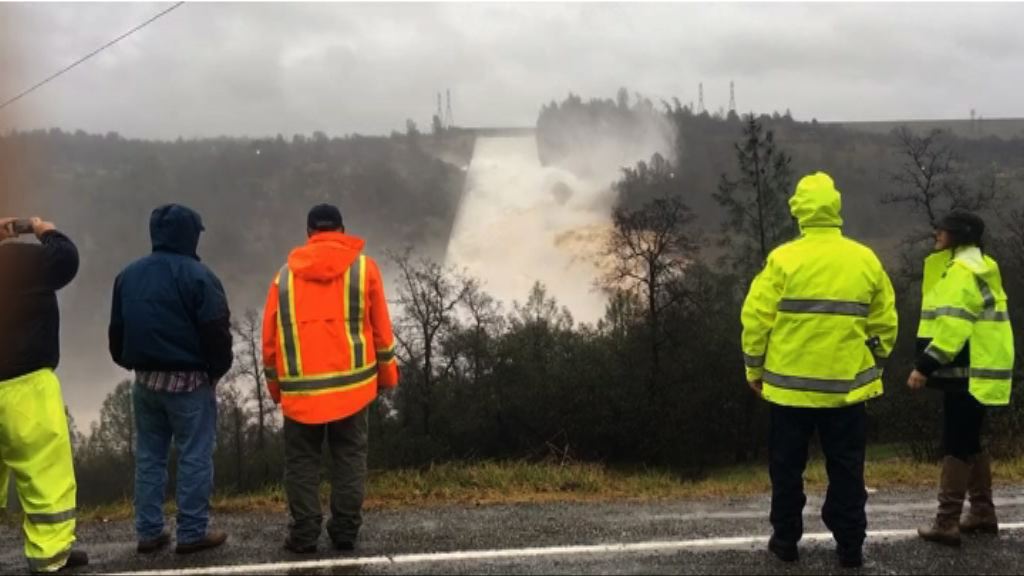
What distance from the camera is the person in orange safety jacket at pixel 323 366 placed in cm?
418

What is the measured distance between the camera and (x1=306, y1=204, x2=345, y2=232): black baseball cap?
436cm

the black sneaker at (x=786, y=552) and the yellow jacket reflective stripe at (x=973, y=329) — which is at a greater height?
the yellow jacket reflective stripe at (x=973, y=329)

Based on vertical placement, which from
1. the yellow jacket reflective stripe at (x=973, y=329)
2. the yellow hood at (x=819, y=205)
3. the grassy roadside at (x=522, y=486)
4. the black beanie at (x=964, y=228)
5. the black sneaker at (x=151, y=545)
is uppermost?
the yellow hood at (x=819, y=205)

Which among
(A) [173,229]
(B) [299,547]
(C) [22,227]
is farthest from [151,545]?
(C) [22,227]

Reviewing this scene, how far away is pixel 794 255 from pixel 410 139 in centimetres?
6358

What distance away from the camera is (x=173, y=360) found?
4.23m

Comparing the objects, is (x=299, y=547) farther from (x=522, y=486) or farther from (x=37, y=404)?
(x=522, y=486)

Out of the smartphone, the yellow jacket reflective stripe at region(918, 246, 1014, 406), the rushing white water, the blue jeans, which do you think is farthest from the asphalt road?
the rushing white water

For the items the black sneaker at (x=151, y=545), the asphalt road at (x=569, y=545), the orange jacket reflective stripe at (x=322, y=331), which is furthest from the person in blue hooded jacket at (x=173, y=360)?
the orange jacket reflective stripe at (x=322, y=331)

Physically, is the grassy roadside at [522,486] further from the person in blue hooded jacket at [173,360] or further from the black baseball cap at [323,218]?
the black baseball cap at [323,218]

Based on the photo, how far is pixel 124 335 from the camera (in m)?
4.34

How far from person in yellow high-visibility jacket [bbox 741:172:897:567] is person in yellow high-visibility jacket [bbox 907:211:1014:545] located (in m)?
0.60

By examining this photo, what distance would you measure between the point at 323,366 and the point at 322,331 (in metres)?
0.19

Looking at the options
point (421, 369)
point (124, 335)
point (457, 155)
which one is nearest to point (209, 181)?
point (421, 369)
